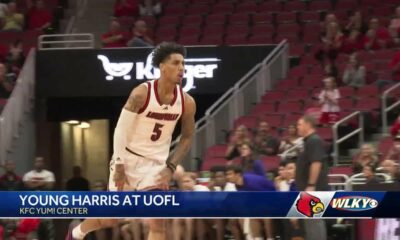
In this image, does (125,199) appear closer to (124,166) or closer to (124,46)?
(124,166)

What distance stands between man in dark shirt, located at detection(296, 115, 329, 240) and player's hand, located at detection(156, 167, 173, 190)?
8.04 ft

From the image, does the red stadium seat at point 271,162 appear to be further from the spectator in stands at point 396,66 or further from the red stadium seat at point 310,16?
the red stadium seat at point 310,16

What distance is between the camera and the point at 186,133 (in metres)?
8.97

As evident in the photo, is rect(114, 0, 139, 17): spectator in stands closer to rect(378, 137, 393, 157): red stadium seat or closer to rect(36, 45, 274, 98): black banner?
Answer: rect(36, 45, 274, 98): black banner

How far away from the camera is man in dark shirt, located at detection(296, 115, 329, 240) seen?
35.8ft

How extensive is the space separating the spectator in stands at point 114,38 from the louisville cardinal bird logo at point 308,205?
13316mm

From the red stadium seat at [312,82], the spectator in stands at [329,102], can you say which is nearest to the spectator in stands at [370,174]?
the spectator in stands at [329,102]

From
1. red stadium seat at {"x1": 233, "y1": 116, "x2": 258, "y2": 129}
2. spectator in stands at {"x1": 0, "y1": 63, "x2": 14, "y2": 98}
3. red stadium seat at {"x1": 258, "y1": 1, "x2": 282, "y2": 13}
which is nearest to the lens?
red stadium seat at {"x1": 233, "y1": 116, "x2": 258, "y2": 129}

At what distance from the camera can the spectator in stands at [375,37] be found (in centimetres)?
2002

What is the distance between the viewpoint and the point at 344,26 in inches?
834

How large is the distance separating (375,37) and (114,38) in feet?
18.0

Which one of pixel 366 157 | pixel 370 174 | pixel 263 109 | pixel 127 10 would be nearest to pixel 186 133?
pixel 370 174

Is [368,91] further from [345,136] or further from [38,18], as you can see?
[38,18]

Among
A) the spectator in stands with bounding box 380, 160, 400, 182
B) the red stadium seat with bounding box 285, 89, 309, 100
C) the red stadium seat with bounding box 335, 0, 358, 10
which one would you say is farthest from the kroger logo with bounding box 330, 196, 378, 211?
the red stadium seat with bounding box 335, 0, 358, 10
